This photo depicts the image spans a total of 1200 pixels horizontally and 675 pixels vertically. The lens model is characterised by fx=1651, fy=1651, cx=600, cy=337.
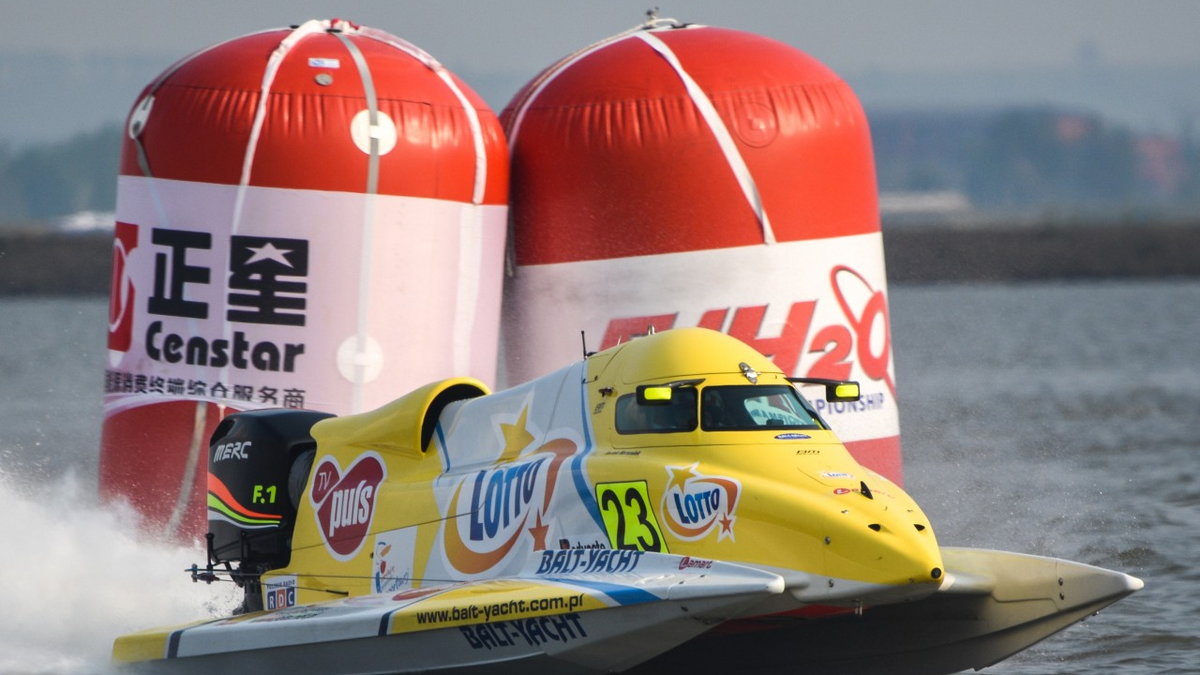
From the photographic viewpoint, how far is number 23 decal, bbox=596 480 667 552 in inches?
292

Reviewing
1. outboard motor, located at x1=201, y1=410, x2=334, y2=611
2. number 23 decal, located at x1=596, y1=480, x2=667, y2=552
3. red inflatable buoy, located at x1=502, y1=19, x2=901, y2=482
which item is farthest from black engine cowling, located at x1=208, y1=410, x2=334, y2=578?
red inflatable buoy, located at x1=502, y1=19, x2=901, y2=482

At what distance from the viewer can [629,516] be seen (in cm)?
750

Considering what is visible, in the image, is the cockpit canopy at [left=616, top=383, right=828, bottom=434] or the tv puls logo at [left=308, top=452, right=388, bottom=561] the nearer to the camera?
the cockpit canopy at [left=616, top=383, right=828, bottom=434]

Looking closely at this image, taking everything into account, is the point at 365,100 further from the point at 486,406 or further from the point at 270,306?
the point at 486,406

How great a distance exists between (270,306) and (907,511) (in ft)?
18.9

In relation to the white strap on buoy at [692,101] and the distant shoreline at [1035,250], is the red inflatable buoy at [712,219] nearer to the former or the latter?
the white strap on buoy at [692,101]

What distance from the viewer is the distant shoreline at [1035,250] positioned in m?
65.1

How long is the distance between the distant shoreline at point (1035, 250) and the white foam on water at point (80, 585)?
51369mm

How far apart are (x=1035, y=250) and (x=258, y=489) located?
2434 inches

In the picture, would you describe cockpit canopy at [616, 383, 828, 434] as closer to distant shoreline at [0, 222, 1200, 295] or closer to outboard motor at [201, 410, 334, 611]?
outboard motor at [201, 410, 334, 611]

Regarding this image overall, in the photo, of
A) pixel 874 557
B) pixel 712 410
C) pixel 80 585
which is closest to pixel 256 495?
pixel 80 585

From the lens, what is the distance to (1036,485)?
49.7 ft

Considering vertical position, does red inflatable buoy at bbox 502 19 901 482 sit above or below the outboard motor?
above

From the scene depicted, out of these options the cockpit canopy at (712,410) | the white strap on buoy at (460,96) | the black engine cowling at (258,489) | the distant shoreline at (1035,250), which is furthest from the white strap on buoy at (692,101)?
the distant shoreline at (1035,250)
